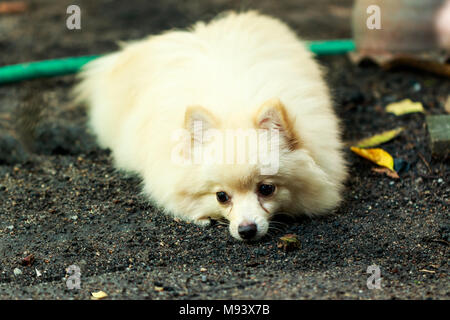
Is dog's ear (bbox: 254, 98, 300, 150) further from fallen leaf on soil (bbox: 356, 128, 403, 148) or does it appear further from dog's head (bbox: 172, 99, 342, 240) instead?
fallen leaf on soil (bbox: 356, 128, 403, 148)

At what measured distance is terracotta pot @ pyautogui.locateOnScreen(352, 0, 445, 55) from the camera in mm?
6629

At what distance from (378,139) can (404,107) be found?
27.1 inches


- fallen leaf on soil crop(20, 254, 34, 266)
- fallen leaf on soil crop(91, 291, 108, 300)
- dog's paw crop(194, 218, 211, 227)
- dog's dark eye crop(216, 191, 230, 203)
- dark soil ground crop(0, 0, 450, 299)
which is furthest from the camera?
dog's paw crop(194, 218, 211, 227)

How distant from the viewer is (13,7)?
9141mm

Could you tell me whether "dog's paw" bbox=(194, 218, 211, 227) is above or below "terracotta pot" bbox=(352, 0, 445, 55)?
below

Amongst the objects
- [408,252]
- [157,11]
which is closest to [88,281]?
[408,252]

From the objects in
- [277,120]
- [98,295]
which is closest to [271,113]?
[277,120]

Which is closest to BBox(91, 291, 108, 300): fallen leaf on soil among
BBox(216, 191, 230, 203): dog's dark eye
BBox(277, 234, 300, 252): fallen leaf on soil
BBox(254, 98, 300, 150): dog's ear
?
BBox(216, 191, 230, 203): dog's dark eye

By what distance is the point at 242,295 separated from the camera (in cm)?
344

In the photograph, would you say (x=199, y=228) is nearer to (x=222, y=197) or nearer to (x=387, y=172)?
(x=222, y=197)

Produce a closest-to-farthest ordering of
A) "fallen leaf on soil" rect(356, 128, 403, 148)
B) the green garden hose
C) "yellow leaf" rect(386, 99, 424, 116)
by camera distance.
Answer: "fallen leaf on soil" rect(356, 128, 403, 148)
"yellow leaf" rect(386, 99, 424, 116)
the green garden hose

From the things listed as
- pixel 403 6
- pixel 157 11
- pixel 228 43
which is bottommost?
pixel 228 43
